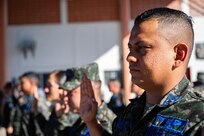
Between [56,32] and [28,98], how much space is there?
5592 millimetres

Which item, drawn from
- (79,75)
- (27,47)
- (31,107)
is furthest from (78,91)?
(27,47)

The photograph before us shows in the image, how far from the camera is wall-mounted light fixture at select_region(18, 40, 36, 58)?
1096 centimetres

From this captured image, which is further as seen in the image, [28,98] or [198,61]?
[198,61]

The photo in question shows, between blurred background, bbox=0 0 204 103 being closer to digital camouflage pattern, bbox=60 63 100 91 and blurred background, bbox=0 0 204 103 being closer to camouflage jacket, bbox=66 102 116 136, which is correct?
digital camouflage pattern, bbox=60 63 100 91

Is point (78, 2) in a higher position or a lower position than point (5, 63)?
higher

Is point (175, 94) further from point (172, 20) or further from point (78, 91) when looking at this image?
point (78, 91)

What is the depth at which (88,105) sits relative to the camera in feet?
6.44

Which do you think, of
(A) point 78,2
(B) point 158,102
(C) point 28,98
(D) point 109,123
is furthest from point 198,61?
(B) point 158,102

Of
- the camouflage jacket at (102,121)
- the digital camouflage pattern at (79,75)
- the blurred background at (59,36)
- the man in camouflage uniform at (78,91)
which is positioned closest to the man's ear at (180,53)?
the camouflage jacket at (102,121)

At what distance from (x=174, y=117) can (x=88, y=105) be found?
56 centimetres

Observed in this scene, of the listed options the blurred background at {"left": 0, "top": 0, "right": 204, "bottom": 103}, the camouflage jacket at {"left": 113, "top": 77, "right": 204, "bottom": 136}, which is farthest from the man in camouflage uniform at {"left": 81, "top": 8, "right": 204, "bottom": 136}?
the blurred background at {"left": 0, "top": 0, "right": 204, "bottom": 103}

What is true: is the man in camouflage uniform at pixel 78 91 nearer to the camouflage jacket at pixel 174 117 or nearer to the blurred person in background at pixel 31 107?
the camouflage jacket at pixel 174 117

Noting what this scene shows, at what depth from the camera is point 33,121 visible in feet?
16.3

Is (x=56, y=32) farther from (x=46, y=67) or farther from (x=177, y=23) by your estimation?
(x=177, y=23)
